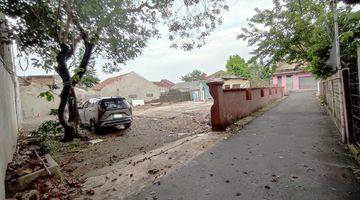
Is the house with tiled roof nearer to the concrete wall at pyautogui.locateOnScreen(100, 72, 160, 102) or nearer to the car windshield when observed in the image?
the concrete wall at pyautogui.locateOnScreen(100, 72, 160, 102)

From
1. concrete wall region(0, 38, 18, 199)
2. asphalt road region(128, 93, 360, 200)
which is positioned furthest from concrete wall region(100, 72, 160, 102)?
asphalt road region(128, 93, 360, 200)

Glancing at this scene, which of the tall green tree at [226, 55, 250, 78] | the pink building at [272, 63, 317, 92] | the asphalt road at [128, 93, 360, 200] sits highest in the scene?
the tall green tree at [226, 55, 250, 78]

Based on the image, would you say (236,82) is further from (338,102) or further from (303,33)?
(338,102)

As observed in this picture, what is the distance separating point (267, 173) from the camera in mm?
4688

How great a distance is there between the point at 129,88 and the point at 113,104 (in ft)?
104

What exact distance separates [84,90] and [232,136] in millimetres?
38075

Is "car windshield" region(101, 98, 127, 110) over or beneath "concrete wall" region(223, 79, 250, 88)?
beneath

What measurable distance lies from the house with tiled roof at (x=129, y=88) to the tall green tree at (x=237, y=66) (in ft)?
51.0

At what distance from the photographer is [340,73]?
6293 mm

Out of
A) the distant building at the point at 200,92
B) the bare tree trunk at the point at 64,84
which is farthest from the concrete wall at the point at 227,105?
the distant building at the point at 200,92

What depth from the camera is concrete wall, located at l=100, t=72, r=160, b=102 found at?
42.1 m

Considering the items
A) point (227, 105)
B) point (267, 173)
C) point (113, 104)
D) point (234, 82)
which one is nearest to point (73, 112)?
point (113, 104)

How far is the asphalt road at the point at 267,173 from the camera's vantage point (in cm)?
391

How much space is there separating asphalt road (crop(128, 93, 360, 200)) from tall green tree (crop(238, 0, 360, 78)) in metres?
5.55
